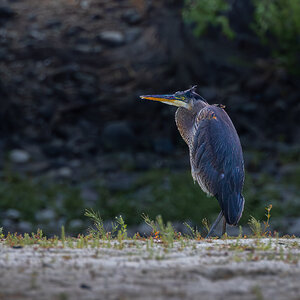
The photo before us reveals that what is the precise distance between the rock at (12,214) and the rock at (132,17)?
670 centimetres

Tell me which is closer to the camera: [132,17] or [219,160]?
[219,160]

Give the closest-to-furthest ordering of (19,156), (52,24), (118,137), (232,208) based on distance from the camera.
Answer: (232,208) < (19,156) < (118,137) < (52,24)

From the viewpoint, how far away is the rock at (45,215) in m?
10.5

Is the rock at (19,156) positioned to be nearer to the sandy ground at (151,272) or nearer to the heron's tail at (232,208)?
the heron's tail at (232,208)

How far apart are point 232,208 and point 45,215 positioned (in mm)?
5523

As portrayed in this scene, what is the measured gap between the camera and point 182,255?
4.03 m

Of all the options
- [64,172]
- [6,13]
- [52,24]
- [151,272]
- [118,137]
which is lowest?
[64,172]

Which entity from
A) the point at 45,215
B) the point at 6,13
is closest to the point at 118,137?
the point at 45,215

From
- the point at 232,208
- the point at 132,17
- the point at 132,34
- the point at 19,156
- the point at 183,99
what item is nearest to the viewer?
the point at 232,208

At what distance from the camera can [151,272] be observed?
11.6 ft

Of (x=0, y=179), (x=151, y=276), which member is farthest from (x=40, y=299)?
(x=0, y=179)

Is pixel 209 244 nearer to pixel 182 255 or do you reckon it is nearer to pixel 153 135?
pixel 182 255

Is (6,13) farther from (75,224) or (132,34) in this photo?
(75,224)

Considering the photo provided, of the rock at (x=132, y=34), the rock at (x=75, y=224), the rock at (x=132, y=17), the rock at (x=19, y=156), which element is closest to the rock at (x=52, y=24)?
the rock at (x=132, y=17)
